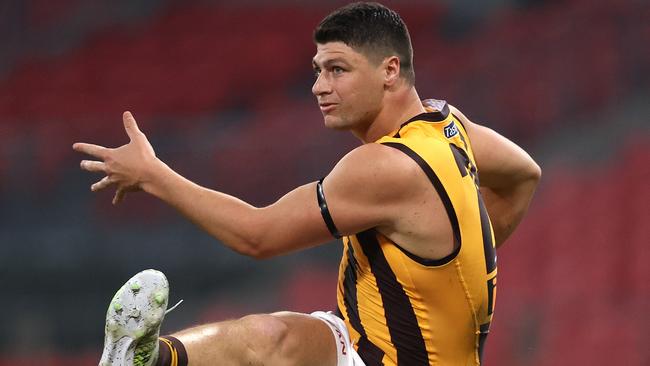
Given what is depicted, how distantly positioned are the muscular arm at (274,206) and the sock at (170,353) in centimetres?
33

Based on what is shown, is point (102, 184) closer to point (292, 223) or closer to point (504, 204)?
point (292, 223)

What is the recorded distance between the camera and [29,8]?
725 centimetres

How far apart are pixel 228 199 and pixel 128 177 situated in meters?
0.28

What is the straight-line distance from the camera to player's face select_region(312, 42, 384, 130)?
3.41 m

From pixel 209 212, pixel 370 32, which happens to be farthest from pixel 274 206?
pixel 370 32

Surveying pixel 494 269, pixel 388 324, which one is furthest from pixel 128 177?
pixel 494 269

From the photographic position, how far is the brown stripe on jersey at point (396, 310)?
344 centimetres

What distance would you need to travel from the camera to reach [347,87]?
3.41m

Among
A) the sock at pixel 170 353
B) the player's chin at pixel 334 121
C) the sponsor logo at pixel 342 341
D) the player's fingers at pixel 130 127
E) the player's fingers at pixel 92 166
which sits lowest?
the sock at pixel 170 353

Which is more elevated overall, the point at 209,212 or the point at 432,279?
the point at 209,212

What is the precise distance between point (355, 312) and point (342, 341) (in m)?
0.10

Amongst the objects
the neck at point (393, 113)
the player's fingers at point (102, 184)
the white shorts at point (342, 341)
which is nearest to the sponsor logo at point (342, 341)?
the white shorts at point (342, 341)

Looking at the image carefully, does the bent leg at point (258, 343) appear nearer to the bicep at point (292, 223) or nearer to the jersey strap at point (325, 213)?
the bicep at point (292, 223)

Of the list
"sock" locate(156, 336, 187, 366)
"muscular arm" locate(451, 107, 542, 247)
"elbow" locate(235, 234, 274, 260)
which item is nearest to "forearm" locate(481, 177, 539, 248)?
"muscular arm" locate(451, 107, 542, 247)
